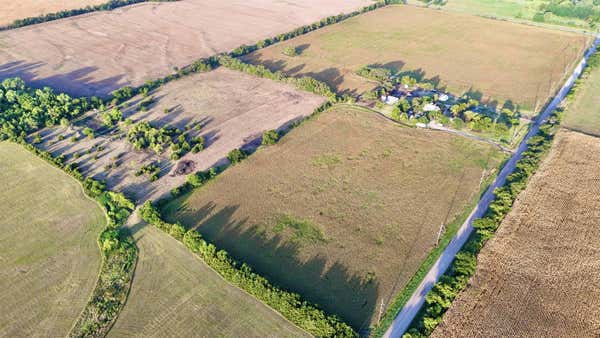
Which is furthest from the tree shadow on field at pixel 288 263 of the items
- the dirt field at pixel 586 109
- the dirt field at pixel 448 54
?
the dirt field at pixel 586 109

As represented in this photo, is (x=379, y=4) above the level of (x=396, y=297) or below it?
above

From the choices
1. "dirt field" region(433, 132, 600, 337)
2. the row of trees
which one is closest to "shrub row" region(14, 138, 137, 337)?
the row of trees

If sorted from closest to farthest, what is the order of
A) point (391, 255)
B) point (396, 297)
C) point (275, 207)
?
point (396, 297)
point (391, 255)
point (275, 207)

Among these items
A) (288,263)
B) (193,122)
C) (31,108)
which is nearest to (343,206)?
(288,263)

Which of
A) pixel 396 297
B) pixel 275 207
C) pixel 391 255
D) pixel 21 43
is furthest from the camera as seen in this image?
pixel 21 43

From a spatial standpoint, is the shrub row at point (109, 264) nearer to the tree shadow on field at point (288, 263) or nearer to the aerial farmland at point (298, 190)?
the aerial farmland at point (298, 190)

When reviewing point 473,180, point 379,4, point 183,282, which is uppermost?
point 379,4

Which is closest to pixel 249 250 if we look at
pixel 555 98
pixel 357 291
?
pixel 357 291

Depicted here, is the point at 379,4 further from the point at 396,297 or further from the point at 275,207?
the point at 396,297
